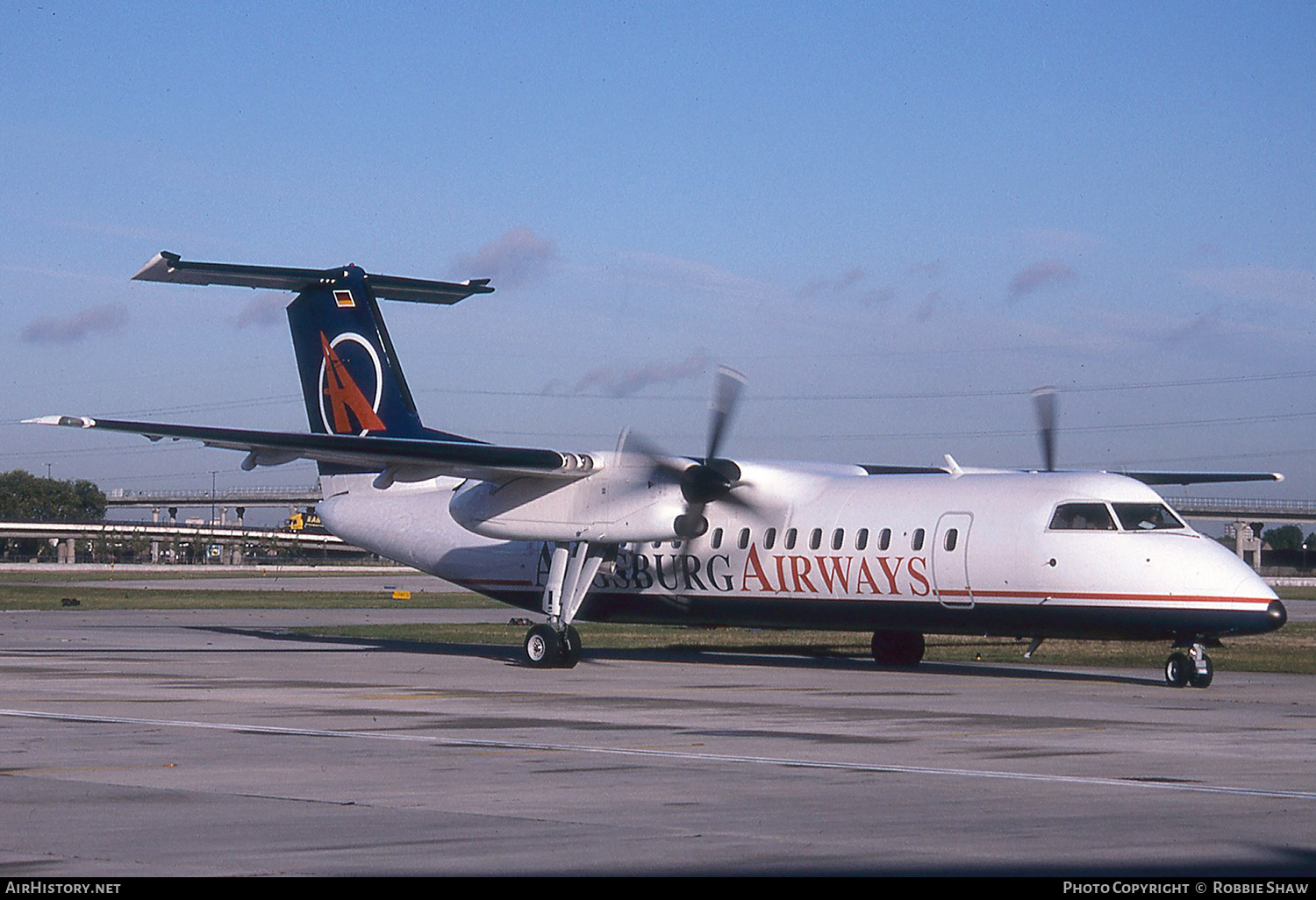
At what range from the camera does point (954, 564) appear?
22.7 meters

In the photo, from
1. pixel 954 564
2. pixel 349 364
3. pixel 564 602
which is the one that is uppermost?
pixel 349 364

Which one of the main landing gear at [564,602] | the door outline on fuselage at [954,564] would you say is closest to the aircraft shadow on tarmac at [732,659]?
the main landing gear at [564,602]

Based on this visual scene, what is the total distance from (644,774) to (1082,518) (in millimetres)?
11488

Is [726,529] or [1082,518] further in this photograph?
[726,529]

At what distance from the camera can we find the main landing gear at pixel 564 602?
83.2 feet

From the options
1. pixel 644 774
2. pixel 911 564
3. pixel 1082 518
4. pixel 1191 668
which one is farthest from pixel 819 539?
pixel 644 774

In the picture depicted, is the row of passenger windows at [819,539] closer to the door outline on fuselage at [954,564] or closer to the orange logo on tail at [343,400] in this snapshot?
the door outline on fuselage at [954,564]

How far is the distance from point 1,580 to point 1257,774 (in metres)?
85.6

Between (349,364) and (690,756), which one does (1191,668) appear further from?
(349,364)

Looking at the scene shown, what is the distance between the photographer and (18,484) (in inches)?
6821

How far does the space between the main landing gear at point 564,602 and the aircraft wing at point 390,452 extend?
1.44m

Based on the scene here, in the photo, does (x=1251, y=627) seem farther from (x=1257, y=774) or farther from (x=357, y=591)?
(x=357, y=591)

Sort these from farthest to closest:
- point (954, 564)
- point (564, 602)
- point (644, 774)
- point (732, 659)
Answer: point (732, 659)
point (564, 602)
point (954, 564)
point (644, 774)
